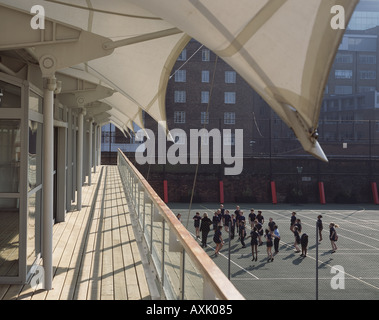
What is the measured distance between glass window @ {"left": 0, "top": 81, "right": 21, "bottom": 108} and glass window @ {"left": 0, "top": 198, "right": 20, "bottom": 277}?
0.96 m

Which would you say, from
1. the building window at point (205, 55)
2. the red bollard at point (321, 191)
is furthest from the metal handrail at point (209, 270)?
the building window at point (205, 55)

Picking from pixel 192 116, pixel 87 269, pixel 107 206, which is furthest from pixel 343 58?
pixel 87 269

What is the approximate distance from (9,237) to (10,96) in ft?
4.74

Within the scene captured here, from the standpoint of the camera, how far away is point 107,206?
38.4 feet

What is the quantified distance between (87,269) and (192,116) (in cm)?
4777

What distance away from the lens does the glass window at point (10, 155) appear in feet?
16.7

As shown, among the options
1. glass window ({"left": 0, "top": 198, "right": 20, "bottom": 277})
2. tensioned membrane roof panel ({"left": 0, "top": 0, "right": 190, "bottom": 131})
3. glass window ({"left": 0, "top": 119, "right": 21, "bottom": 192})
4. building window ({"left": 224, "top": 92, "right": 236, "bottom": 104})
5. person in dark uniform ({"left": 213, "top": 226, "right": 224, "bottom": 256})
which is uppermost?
building window ({"left": 224, "top": 92, "right": 236, "bottom": 104})

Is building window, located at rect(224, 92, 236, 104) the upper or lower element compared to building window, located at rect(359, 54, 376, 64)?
lower

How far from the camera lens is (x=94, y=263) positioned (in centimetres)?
609

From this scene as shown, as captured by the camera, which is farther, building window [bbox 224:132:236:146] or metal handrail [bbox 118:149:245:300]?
building window [bbox 224:132:236:146]

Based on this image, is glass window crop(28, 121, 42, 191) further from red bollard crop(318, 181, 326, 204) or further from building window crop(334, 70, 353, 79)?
building window crop(334, 70, 353, 79)

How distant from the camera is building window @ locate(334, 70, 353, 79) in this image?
6585cm

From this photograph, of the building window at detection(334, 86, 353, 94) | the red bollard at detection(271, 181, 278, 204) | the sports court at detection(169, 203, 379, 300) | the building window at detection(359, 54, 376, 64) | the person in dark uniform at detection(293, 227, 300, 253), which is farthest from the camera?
the building window at detection(359, 54, 376, 64)

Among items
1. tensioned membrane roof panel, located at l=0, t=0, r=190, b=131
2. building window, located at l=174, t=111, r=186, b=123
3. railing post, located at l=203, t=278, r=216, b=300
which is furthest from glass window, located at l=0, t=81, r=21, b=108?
building window, located at l=174, t=111, r=186, b=123
